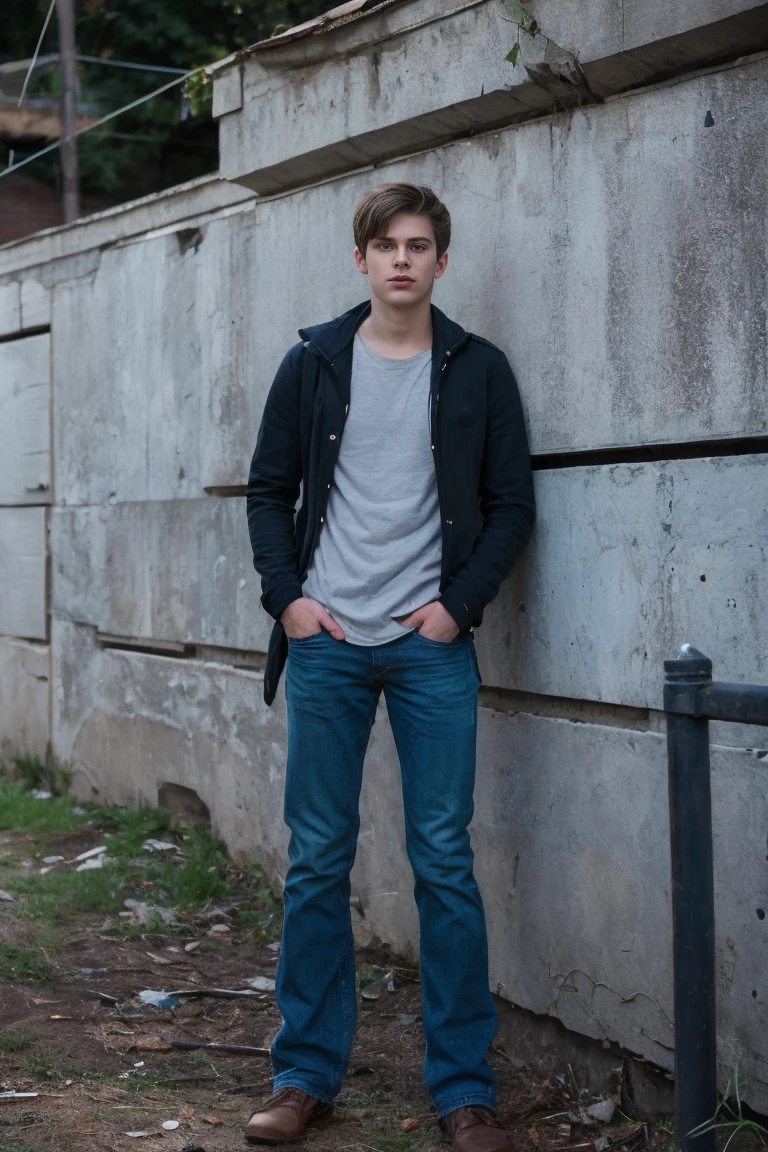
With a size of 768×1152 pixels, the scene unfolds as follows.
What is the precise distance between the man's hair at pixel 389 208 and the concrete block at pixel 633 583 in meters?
0.72

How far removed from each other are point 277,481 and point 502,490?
1.82ft

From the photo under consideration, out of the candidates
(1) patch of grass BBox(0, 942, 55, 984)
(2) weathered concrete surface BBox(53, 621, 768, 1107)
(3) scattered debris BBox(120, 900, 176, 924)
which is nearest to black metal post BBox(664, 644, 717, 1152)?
(2) weathered concrete surface BBox(53, 621, 768, 1107)

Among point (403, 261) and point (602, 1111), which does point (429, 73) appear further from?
point (602, 1111)

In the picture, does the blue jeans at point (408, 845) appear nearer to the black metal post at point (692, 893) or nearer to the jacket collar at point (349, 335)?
the jacket collar at point (349, 335)

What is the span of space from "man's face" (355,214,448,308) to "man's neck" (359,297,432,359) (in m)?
0.04

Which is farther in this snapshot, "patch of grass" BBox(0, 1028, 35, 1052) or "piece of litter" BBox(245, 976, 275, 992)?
"piece of litter" BBox(245, 976, 275, 992)

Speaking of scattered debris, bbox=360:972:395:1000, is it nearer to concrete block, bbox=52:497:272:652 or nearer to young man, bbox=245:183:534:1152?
young man, bbox=245:183:534:1152

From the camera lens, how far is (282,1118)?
318 cm

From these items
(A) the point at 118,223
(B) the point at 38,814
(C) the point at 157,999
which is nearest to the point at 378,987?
(C) the point at 157,999

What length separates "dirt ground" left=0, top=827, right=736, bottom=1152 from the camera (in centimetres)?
324

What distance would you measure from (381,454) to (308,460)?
19cm

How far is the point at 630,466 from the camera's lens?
3.25m

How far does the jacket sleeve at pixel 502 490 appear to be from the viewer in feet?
10.6

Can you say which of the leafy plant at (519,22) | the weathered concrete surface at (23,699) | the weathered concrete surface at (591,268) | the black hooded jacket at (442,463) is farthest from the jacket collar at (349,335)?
the weathered concrete surface at (23,699)
